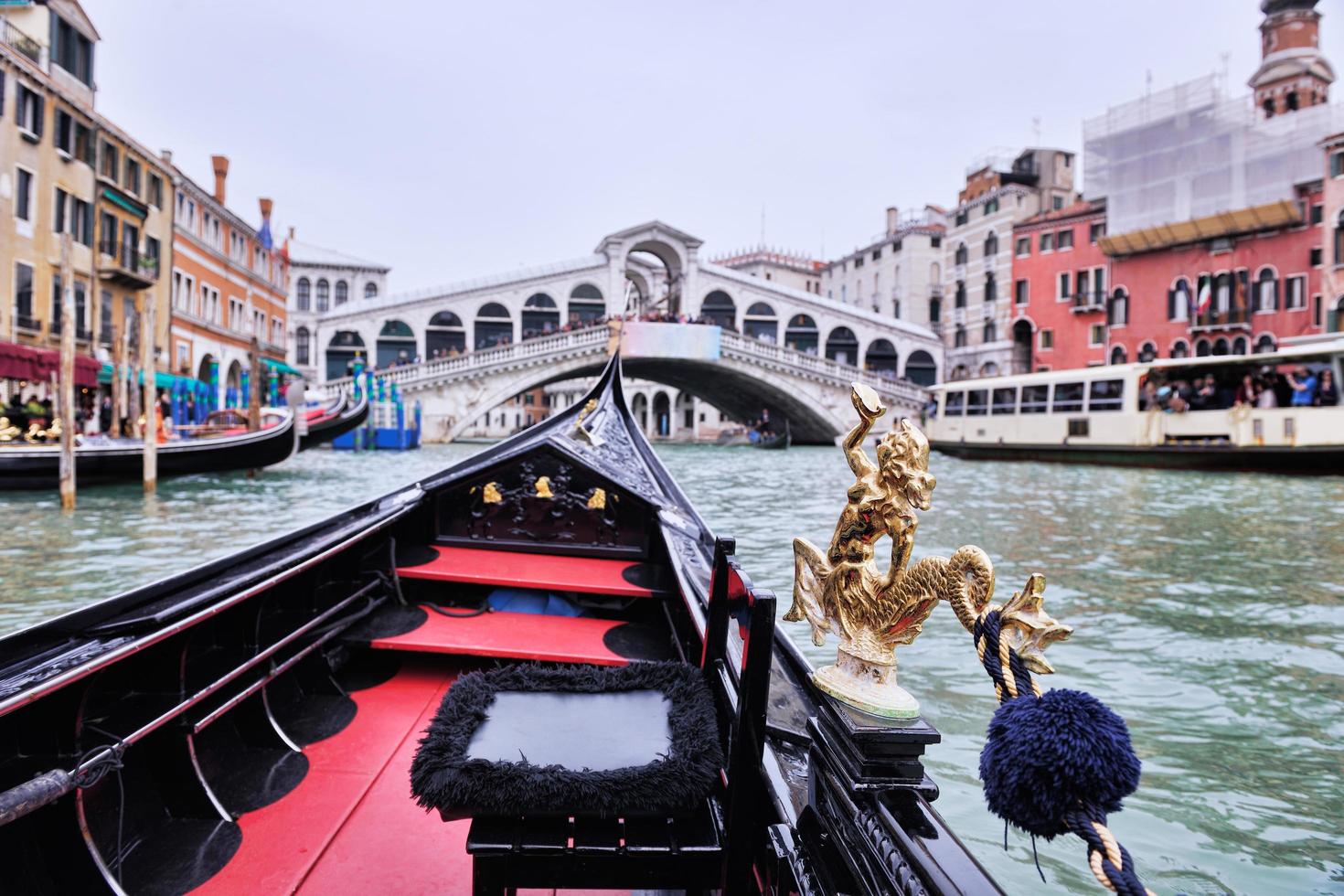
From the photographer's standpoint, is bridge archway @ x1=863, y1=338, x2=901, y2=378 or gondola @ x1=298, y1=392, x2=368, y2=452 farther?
bridge archway @ x1=863, y1=338, x2=901, y2=378

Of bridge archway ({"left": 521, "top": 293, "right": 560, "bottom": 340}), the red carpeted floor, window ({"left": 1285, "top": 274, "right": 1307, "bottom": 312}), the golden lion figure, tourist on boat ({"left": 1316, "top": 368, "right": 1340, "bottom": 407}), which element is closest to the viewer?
the golden lion figure

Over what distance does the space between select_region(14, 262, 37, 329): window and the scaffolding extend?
15.0 meters

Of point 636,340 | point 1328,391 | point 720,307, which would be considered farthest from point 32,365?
point 720,307

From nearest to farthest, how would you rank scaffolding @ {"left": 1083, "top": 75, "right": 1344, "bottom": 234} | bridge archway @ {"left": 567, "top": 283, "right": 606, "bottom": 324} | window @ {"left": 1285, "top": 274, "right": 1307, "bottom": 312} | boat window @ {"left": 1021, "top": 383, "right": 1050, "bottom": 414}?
boat window @ {"left": 1021, "top": 383, "right": 1050, "bottom": 414} < window @ {"left": 1285, "top": 274, "right": 1307, "bottom": 312} < scaffolding @ {"left": 1083, "top": 75, "right": 1344, "bottom": 234} < bridge archway @ {"left": 567, "top": 283, "right": 606, "bottom": 324}

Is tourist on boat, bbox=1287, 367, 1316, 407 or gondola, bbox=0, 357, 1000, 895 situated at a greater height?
tourist on boat, bbox=1287, 367, 1316, 407

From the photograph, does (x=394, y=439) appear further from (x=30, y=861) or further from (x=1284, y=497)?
(x=30, y=861)

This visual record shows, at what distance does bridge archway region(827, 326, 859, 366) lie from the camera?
1938 centimetres

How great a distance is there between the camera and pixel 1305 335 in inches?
435

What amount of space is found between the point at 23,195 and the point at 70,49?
98.5 inches

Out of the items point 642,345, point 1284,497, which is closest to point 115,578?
point 1284,497

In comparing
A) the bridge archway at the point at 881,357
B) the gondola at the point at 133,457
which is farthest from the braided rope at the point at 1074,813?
the bridge archway at the point at 881,357

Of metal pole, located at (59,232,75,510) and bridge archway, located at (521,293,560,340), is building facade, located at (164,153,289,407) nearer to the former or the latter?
bridge archway, located at (521,293,560,340)

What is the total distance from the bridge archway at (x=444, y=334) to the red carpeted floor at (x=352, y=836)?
1725cm

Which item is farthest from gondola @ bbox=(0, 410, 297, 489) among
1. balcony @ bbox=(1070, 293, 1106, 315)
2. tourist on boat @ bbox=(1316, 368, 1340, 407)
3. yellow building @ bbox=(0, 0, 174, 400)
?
balcony @ bbox=(1070, 293, 1106, 315)
